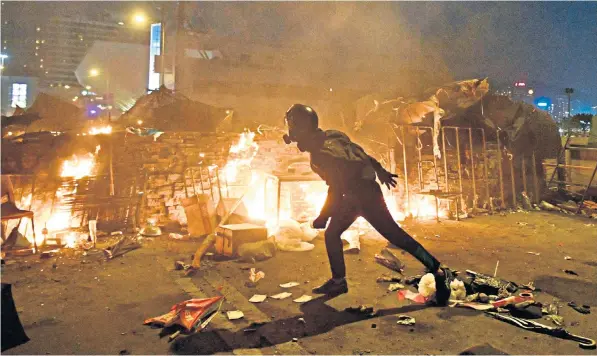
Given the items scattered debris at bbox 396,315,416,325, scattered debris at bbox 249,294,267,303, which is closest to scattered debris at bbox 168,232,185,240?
scattered debris at bbox 249,294,267,303

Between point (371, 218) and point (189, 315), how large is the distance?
7.59 ft

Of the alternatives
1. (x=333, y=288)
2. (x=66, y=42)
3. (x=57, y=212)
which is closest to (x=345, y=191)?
(x=333, y=288)

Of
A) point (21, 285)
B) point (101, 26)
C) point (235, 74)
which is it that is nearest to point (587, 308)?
point (21, 285)

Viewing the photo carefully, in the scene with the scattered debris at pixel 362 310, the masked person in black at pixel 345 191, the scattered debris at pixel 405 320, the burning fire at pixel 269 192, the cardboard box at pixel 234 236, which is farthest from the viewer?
the burning fire at pixel 269 192

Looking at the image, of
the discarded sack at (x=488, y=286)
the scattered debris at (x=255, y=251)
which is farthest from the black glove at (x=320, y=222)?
the discarded sack at (x=488, y=286)

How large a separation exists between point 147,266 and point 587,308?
6041mm

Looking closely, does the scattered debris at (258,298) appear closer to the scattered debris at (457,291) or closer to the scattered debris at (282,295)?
the scattered debris at (282,295)

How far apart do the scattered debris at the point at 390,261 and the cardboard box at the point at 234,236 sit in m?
2.07

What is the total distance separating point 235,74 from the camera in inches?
966

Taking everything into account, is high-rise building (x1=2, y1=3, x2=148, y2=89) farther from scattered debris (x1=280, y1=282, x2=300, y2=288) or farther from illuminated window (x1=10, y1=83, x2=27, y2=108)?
scattered debris (x1=280, y1=282, x2=300, y2=288)

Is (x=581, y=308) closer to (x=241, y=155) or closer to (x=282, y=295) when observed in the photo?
(x=282, y=295)

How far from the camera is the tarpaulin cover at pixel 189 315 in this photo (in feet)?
13.0

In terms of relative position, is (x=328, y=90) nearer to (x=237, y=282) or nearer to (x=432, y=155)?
(x=432, y=155)

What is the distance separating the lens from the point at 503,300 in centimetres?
462
